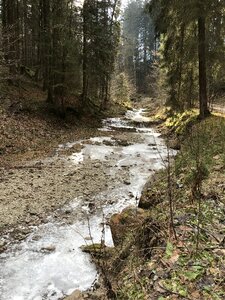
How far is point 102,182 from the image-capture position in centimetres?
1023

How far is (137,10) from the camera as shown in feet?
286

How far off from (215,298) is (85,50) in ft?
68.7

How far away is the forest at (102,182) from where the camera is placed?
4137mm

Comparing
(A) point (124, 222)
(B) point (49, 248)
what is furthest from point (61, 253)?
(A) point (124, 222)

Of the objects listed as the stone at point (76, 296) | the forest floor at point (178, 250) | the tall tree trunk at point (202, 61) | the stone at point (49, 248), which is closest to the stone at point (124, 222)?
the forest floor at point (178, 250)

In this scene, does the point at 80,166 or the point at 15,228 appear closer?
the point at 15,228

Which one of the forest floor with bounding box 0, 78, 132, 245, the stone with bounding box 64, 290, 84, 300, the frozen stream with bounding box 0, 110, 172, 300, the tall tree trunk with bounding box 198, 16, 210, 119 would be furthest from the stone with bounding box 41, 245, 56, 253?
the tall tree trunk with bounding box 198, 16, 210, 119

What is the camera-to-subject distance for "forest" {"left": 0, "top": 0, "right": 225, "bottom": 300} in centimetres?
414

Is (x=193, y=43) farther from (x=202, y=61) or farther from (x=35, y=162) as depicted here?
(x=35, y=162)

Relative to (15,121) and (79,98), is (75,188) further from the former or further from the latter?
(79,98)

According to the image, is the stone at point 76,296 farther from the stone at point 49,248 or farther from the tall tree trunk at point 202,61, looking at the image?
the tall tree trunk at point 202,61

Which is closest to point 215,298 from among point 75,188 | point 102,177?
point 75,188

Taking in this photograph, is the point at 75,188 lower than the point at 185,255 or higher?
lower

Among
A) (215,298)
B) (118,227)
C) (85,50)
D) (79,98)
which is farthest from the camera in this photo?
(79,98)
